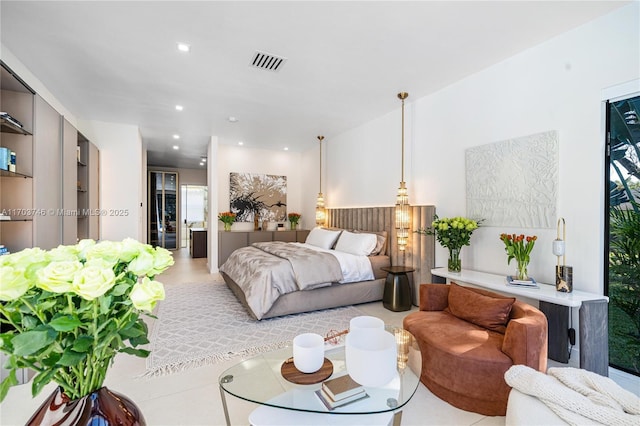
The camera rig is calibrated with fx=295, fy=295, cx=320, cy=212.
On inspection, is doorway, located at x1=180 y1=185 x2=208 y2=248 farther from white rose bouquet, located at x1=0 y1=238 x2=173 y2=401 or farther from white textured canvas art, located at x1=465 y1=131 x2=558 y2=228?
white rose bouquet, located at x1=0 y1=238 x2=173 y2=401

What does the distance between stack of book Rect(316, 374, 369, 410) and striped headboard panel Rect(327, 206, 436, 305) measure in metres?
2.62

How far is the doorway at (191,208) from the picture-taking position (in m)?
10.0

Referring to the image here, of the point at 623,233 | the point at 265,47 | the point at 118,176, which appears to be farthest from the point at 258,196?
the point at 623,233

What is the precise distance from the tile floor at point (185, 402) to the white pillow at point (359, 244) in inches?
90.4

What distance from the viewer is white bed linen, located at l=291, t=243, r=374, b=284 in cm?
394

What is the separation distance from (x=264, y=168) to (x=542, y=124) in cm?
558

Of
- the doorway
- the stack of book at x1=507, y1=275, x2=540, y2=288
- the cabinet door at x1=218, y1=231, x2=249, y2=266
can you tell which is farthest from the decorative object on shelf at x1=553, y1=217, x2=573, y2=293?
the doorway

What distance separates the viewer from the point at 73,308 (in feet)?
2.26

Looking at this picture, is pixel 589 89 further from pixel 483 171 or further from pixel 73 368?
pixel 73 368

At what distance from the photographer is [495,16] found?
234 cm

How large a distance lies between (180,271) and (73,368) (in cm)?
607

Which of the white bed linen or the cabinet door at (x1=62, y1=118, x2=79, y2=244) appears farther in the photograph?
the white bed linen

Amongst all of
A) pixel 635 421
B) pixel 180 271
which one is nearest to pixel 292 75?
pixel 635 421

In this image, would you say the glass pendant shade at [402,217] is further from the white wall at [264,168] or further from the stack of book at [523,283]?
the white wall at [264,168]
